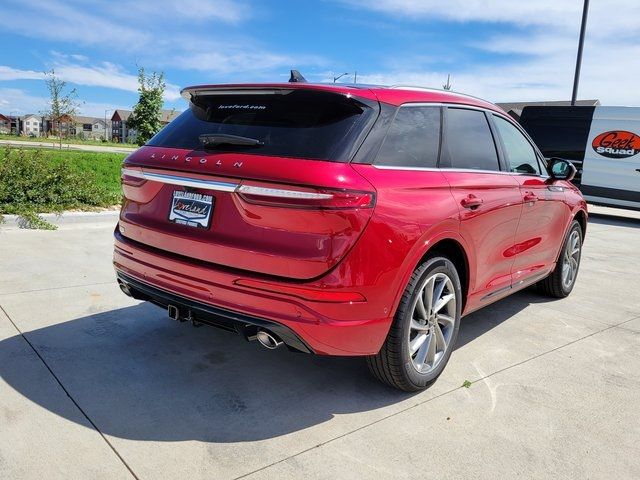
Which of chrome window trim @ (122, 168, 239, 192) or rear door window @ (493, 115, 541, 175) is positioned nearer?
chrome window trim @ (122, 168, 239, 192)

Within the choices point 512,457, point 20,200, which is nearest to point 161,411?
point 512,457

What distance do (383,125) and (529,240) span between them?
2.09m

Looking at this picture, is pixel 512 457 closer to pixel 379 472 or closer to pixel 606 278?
pixel 379 472

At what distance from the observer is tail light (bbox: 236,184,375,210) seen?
2.54 m

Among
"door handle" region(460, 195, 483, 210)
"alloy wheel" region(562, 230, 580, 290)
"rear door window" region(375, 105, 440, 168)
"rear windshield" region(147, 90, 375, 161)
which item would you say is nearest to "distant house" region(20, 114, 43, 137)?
"alloy wheel" region(562, 230, 580, 290)

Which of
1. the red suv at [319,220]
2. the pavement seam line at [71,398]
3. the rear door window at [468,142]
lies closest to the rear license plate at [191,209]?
the red suv at [319,220]

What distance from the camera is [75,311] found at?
4.29 meters

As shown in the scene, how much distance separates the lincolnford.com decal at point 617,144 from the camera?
13.4 metres

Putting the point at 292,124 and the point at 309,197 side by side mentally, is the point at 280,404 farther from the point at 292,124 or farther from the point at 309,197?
the point at 292,124

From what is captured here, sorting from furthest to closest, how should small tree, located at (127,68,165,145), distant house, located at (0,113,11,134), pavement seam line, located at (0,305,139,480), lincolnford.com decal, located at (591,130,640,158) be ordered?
1. distant house, located at (0,113,11,134)
2. small tree, located at (127,68,165,145)
3. lincolnford.com decal, located at (591,130,640,158)
4. pavement seam line, located at (0,305,139,480)

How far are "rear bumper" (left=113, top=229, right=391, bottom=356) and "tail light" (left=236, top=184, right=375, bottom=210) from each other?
15.2 inches

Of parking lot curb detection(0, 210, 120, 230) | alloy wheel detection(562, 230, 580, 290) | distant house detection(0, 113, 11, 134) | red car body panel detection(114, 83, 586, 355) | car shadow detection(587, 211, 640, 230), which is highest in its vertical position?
distant house detection(0, 113, 11, 134)

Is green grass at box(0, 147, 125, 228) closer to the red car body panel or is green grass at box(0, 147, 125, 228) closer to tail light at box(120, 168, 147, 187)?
tail light at box(120, 168, 147, 187)

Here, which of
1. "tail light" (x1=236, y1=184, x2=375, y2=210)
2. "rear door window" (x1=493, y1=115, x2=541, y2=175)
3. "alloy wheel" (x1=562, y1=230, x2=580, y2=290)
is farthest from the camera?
"alloy wheel" (x1=562, y1=230, x2=580, y2=290)
